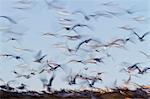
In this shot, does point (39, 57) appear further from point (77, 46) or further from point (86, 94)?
point (86, 94)

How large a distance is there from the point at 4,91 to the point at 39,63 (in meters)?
0.23

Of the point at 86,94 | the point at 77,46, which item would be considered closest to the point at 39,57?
the point at 77,46

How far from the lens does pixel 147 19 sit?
130 cm

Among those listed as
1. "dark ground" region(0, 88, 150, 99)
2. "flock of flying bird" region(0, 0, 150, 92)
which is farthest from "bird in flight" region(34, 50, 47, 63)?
"dark ground" region(0, 88, 150, 99)

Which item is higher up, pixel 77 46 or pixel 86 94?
pixel 77 46

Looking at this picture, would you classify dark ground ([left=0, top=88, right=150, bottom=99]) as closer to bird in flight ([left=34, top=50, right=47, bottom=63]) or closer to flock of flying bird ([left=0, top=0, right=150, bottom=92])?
flock of flying bird ([left=0, top=0, right=150, bottom=92])

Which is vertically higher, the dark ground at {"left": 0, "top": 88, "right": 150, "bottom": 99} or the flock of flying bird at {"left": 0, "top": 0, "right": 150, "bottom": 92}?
the flock of flying bird at {"left": 0, "top": 0, "right": 150, "bottom": 92}

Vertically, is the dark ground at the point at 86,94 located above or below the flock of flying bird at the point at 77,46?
below

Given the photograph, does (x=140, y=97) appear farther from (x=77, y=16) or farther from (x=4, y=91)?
(x=4, y=91)

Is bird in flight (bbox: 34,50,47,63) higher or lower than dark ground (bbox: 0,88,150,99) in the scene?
higher

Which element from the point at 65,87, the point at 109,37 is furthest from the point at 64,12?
the point at 65,87

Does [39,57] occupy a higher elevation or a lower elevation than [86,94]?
higher

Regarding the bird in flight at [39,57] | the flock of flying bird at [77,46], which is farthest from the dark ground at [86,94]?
the bird in flight at [39,57]

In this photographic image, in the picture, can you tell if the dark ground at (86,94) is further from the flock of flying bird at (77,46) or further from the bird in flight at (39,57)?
the bird in flight at (39,57)
